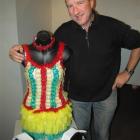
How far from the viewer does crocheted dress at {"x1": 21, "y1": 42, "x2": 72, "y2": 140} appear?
1.15m

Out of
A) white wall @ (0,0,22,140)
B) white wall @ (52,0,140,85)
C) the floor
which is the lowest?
the floor

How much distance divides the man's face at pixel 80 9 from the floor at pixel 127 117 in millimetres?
1345

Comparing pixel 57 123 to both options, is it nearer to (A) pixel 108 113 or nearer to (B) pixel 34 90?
(B) pixel 34 90

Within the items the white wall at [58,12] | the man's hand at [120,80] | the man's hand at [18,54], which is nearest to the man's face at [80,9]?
the man's hand at [18,54]

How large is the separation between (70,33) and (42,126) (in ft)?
1.84

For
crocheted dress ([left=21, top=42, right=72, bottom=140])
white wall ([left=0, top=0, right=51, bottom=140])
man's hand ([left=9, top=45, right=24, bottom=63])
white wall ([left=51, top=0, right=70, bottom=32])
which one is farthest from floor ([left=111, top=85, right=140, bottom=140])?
man's hand ([left=9, top=45, right=24, bottom=63])

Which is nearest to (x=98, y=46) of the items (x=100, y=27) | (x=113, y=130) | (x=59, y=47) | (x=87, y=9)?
(x=100, y=27)

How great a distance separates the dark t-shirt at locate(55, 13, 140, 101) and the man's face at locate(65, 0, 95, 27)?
0.38 ft

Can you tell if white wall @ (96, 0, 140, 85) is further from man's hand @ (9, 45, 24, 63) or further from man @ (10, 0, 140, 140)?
man's hand @ (9, 45, 24, 63)

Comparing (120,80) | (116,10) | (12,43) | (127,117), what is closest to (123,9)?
(116,10)

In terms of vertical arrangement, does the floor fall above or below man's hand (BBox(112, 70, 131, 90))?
below

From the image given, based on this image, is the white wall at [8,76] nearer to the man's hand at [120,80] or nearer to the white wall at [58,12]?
the man's hand at [120,80]

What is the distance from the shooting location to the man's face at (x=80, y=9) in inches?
50.2

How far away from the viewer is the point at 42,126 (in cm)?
117
